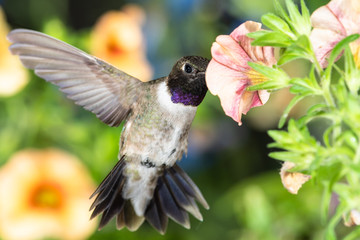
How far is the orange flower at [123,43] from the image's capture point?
188 centimetres

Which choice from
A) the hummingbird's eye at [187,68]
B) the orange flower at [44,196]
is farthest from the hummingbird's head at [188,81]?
the orange flower at [44,196]

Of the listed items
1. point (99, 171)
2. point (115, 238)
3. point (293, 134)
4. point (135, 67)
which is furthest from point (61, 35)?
point (293, 134)

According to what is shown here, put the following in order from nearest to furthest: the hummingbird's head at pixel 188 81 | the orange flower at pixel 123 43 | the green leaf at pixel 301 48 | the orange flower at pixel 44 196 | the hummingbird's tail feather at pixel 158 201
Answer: the green leaf at pixel 301 48 → the hummingbird's head at pixel 188 81 → the hummingbird's tail feather at pixel 158 201 → the orange flower at pixel 44 196 → the orange flower at pixel 123 43

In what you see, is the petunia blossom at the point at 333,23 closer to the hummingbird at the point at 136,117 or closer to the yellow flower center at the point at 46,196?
the hummingbird at the point at 136,117

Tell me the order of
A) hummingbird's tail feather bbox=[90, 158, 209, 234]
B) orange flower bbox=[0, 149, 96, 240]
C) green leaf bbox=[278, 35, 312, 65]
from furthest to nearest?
orange flower bbox=[0, 149, 96, 240] → hummingbird's tail feather bbox=[90, 158, 209, 234] → green leaf bbox=[278, 35, 312, 65]

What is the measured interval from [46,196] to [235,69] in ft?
3.85

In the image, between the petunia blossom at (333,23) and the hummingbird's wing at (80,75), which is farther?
the hummingbird's wing at (80,75)

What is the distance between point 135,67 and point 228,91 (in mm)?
1297

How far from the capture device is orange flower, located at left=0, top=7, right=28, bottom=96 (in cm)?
166

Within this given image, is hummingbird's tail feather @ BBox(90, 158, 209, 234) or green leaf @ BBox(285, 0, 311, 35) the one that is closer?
green leaf @ BBox(285, 0, 311, 35)

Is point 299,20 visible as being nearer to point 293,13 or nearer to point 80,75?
point 293,13

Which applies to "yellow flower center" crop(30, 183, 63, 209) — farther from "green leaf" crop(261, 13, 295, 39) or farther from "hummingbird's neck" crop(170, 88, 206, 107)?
"green leaf" crop(261, 13, 295, 39)

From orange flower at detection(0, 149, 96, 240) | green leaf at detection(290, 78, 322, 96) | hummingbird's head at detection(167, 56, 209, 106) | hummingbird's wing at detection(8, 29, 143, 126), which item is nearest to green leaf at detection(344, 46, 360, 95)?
green leaf at detection(290, 78, 322, 96)

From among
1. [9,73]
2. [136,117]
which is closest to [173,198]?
[136,117]
